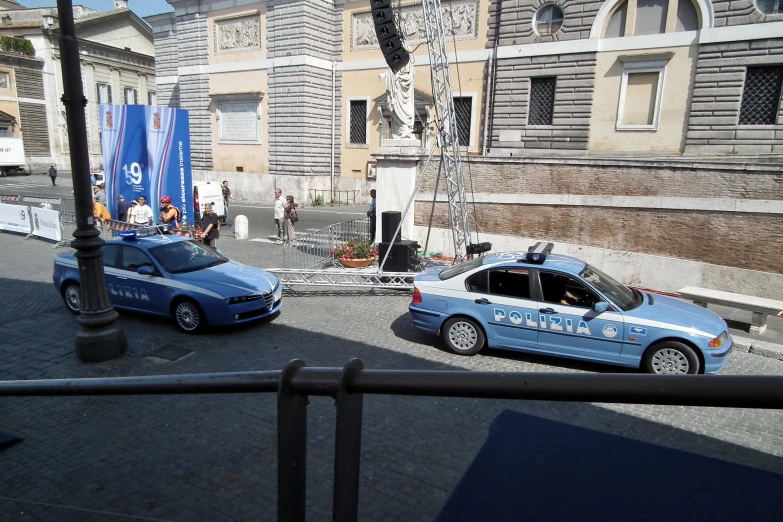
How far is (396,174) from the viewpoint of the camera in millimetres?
15727

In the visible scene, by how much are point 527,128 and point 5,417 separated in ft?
80.1

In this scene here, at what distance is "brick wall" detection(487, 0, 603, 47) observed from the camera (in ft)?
79.1

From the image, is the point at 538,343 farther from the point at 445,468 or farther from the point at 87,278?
the point at 87,278

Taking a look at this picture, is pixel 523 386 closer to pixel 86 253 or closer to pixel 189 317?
pixel 86 253

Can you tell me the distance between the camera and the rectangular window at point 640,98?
76.5ft

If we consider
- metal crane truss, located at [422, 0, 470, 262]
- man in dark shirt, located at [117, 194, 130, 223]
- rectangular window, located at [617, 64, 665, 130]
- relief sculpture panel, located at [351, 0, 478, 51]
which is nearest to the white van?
man in dark shirt, located at [117, 194, 130, 223]

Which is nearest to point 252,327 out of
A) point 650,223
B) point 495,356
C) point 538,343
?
point 495,356

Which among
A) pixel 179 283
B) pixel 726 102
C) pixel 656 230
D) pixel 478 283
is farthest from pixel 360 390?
pixel 726 102

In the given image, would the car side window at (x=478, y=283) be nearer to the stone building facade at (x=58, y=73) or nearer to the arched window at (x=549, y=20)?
the arched window at (x=549, y=20)

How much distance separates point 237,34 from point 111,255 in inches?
1038

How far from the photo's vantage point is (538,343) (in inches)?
303

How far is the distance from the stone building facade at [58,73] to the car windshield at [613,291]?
54.1 meters

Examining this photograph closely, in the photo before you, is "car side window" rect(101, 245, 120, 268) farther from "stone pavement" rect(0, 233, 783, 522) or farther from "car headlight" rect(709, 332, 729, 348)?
"car headlight" rect(709, 332, 729, 348)

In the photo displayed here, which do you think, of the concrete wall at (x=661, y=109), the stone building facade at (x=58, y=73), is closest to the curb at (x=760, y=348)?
the concrete wall at (x=661, y=109)
